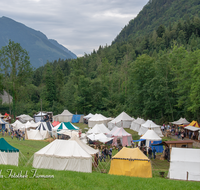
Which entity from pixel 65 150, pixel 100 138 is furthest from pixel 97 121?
pixel 65 150

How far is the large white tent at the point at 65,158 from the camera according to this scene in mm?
13398

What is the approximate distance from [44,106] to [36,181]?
4810cm

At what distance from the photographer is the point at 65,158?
44.2 feet

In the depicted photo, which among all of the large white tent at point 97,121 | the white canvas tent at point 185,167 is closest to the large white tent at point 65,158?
the white canvas tent at point 185,167

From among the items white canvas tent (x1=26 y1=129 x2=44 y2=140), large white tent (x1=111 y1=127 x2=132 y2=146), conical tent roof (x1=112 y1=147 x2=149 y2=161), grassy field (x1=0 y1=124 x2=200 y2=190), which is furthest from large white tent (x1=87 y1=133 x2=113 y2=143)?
grassy field (x1=0 y1=124 x2=200 y2=190)

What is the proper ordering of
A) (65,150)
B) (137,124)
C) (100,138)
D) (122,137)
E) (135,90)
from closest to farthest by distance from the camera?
(65,150), (100,138), (122,137), (137,124), (135,90)

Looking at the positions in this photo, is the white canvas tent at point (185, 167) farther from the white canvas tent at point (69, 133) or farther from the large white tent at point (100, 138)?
the white canvas tent at point (69, 133)

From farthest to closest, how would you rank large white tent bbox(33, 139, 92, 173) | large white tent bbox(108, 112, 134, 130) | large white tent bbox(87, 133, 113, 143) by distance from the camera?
large white tent bbox(108, 112, 134, 130) < large white tent bbox(87, 133, 113, 143) < large white tent bbox(33, 139, 92, 173)

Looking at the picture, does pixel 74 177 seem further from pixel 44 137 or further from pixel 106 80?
pixel 106 80

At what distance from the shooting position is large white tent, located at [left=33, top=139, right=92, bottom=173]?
1340 centimetres

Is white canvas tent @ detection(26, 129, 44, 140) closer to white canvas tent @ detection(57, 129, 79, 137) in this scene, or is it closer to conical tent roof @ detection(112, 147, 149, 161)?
white canvas tent @ detection(57, 129, 79, 137)

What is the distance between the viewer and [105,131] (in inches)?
1085

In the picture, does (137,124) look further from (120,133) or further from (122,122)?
(120,133)

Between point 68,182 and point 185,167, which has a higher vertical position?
point 68,182
